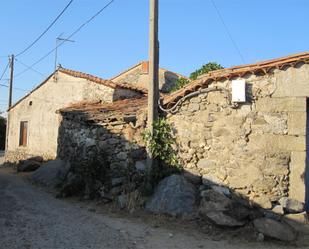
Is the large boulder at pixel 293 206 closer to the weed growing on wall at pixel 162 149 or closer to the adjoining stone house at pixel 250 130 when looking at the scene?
the adjoining stone house at pixel 250 130

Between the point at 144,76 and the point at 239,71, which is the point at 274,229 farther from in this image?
the point at 144,76

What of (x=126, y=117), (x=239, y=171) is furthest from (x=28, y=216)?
(x=239, y=171)

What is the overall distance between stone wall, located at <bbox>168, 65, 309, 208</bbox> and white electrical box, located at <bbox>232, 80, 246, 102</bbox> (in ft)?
0.62

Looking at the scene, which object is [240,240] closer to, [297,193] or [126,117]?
[297,193]

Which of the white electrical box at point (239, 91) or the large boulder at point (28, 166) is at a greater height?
the white electrical box at point (239, 91)

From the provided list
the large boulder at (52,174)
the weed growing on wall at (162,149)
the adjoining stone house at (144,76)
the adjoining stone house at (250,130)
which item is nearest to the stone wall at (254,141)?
the adjoining stone house at (250,130)

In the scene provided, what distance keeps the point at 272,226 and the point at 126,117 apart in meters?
4.70

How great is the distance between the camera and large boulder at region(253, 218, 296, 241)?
7156 mm

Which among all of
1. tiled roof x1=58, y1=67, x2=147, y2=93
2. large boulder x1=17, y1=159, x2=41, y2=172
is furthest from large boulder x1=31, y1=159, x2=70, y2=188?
tiled roof x1=58, y1=67, x2=147, y2=93

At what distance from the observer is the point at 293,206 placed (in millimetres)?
8281

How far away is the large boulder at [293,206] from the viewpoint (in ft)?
27.1

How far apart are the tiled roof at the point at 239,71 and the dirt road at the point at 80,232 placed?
3.08 metres

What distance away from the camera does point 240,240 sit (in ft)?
23.5

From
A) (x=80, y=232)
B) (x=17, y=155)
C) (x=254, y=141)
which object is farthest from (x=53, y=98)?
(x=80, y=232)
